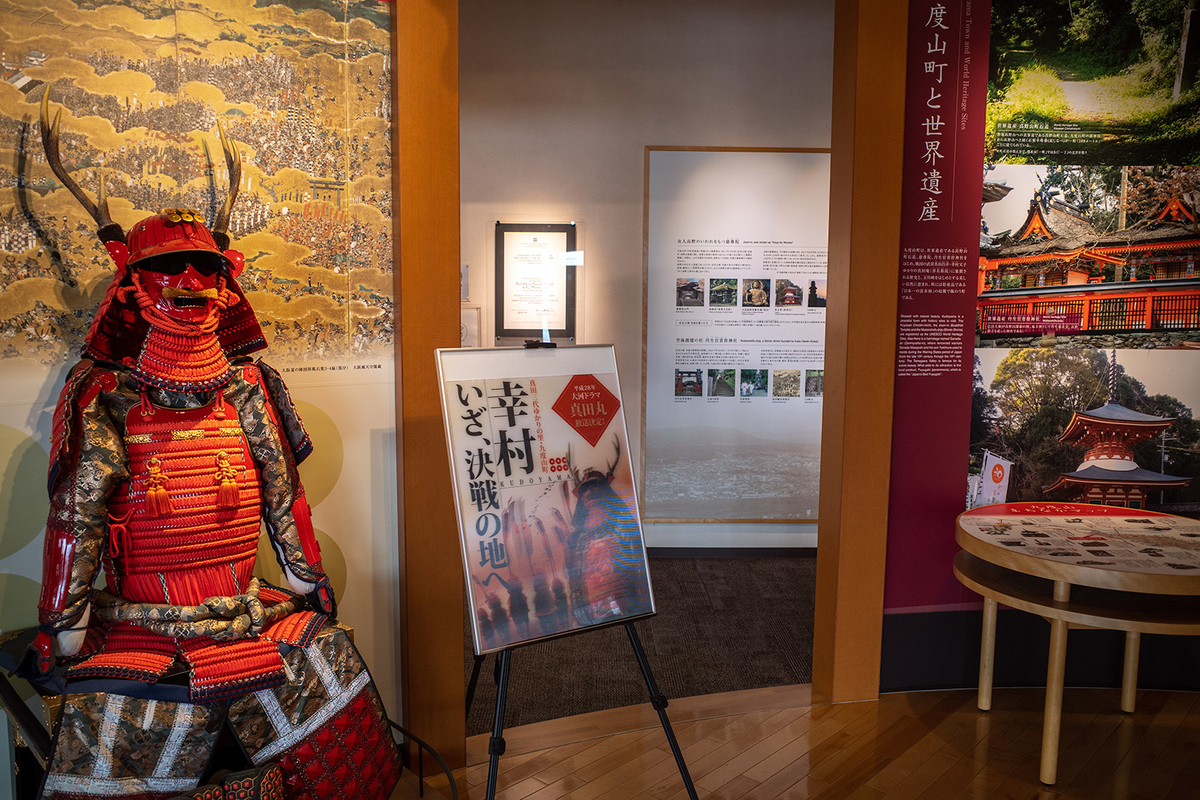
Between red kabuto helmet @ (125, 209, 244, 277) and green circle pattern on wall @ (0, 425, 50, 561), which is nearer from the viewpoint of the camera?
red kabuto helmet @ (125, 209, 244, 277)

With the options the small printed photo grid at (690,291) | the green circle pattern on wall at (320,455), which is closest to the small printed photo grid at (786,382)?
the small printed photo grid at (690,291)

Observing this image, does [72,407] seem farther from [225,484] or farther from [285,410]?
[285,410]

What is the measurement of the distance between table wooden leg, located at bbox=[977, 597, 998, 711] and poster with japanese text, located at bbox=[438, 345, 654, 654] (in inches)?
53.2

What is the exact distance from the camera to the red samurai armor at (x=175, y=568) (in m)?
1.52

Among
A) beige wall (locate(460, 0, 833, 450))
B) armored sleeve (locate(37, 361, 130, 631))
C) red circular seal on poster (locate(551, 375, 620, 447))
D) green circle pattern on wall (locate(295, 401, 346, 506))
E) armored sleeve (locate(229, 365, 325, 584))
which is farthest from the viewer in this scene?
beige wall (locate(460, 0, 833, 450))

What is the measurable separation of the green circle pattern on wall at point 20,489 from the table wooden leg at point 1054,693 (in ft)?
9.00

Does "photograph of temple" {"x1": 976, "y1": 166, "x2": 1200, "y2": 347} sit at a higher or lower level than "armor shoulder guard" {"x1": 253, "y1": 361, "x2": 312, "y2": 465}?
higher

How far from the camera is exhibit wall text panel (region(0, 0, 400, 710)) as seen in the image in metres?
1.82

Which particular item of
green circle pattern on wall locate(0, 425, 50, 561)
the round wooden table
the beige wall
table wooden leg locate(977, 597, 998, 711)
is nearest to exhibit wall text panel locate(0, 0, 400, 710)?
green circle pattern on wall locate(0, 425, 50, 561)

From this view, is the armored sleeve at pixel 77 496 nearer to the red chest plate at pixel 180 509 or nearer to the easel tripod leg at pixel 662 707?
the red chest plate at pixel 180 509

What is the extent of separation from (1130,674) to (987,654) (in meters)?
0.53

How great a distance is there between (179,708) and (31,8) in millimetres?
1626

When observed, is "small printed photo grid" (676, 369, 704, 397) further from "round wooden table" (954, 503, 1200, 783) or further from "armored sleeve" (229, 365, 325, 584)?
"armored sleeve" (229, 365, 325, 584)

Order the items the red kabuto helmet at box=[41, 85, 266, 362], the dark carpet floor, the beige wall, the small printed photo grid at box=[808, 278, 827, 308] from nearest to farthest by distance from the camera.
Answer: the red kabuto helmet at box=[41, 85, 266, 362] < the dark carpet floor < the beige wall < the small printed photo grid at box=[808, 278, 827, 308]
